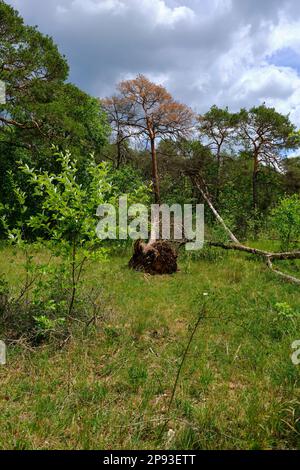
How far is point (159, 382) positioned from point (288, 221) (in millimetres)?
9079

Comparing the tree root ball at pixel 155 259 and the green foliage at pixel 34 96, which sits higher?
the green foliage at pixel 34 96

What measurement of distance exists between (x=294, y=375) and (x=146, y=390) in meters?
1.68

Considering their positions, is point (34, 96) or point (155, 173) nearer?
point (34, 96)

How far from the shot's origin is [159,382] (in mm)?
4074

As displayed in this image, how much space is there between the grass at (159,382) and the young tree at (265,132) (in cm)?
1954

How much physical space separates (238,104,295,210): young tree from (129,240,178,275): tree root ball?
15.0 metres

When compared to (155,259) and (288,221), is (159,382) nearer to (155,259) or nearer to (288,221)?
(155,259)

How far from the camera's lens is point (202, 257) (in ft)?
40.3

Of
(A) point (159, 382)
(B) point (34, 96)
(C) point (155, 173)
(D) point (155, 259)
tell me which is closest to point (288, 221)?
(D) point (155, 259)

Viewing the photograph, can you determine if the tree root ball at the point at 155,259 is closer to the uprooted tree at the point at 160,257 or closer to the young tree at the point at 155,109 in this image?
the uprooted tree at the point at 160,257

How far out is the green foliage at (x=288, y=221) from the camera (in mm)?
11242

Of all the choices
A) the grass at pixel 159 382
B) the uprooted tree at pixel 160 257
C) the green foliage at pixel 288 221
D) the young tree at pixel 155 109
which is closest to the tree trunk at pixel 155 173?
the young tree at pixel 155 109

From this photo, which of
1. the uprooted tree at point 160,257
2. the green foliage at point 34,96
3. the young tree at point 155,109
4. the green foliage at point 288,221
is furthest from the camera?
the young tree at point 155,109

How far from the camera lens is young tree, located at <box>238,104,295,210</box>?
2405cm
